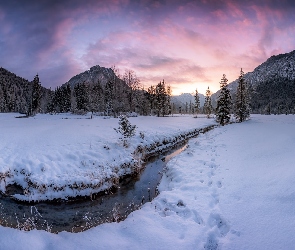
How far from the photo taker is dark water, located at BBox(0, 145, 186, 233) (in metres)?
8.14

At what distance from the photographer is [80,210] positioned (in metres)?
9.55

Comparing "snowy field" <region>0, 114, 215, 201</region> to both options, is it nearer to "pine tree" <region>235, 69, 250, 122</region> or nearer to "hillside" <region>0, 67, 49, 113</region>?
"pine tree" <region>235, 69, 250, 122</region>

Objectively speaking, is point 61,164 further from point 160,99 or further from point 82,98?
point 82,98

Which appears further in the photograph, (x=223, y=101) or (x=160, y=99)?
(x=160, y=99)

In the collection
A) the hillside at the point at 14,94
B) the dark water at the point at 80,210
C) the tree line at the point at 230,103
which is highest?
the hillside at the point at 14,94

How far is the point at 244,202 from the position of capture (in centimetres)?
695

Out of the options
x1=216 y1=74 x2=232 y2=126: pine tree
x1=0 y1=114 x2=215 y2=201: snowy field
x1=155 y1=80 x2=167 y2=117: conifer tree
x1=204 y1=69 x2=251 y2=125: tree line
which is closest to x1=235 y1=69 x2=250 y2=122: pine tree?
x1=204 y1=69 x2=251 y2=125: tree line

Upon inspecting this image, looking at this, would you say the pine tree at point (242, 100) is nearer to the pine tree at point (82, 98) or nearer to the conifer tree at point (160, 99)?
the conifer tree at point (160, 99)

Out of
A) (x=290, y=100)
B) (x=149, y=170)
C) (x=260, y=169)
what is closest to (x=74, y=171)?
(x=149, y=170)

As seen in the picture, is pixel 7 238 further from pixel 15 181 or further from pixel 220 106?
pixel 220 106

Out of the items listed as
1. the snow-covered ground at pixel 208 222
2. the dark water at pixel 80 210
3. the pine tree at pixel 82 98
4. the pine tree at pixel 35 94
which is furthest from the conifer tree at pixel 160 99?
the snow-covered ground at pixel 208 222

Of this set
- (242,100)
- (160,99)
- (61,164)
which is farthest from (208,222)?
(160,99)

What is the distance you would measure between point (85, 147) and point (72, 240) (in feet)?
37.2

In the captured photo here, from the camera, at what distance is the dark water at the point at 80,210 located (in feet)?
26.7
